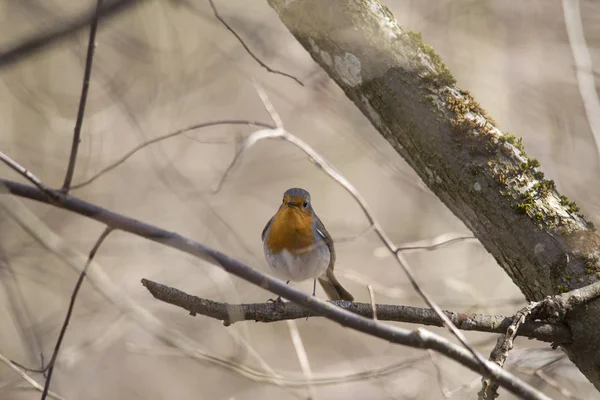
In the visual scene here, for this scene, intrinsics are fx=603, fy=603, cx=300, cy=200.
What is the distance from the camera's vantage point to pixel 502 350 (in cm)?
215

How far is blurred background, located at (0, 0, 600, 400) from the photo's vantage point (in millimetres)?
5641

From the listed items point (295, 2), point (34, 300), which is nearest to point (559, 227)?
point (295, 2)

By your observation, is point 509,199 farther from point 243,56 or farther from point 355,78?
point 243,56

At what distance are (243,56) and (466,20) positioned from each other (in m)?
2.44

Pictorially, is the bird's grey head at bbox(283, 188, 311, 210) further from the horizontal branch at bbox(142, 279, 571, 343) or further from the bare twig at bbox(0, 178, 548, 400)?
the bare twig at bbox(0, 178, 548, 400)

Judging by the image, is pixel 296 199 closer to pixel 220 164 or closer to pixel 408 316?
pixel 408 316

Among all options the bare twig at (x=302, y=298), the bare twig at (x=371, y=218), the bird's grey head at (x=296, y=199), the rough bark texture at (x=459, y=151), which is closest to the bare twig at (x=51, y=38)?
the bare twig at (x=302, y=298)

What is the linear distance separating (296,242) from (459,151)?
147 centimetres

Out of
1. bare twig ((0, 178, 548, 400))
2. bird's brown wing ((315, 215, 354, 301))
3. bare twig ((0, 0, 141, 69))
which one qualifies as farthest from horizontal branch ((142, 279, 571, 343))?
bird's brown wing ((315, 215, 354, 301))

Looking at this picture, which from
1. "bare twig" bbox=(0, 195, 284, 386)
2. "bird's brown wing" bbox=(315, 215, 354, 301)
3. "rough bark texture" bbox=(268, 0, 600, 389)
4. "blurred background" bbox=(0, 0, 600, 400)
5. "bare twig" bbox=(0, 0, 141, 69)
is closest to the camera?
"bare twig" bbox=(0, 0, 141, 69)

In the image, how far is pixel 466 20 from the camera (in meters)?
6.12

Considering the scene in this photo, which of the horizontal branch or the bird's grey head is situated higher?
the bird's grey head

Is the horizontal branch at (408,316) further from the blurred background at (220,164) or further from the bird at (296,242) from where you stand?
the blurred background at (220,164)

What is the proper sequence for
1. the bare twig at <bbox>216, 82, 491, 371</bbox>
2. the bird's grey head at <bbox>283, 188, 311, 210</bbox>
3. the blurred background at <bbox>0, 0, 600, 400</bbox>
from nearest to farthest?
1. the bare twig at <bbox>216, 82, 491, 371</bbox>
2. the bird's grey head at <bbox>283, 188, 311, 210</bbox>
3. the blurred background at <bbox>0, 0, 600, 400</bbox>
